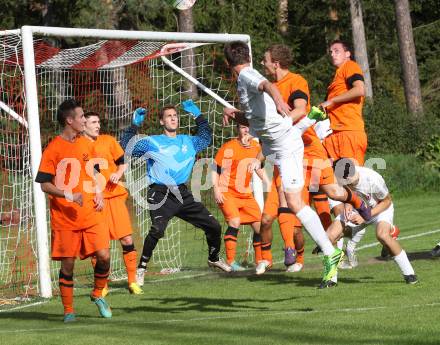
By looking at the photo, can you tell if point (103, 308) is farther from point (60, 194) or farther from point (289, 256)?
point (289, 256)

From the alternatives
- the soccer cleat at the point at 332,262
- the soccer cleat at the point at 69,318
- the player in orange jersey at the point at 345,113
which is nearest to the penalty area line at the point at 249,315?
the soccer cleat at the point at 69,318

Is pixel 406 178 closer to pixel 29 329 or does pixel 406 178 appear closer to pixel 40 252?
pixel 40 252

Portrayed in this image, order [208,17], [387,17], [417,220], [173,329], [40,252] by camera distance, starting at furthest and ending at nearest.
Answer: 1. [387,17]
2. [208,17]
3. [417,220]
4. [40,252]
5. [173,329]

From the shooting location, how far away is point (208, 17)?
1607 inches

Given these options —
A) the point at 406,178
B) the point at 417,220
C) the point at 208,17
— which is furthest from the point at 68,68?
the point at 208,17

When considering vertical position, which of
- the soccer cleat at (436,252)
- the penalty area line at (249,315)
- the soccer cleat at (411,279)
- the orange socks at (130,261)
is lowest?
the penalty area line at (249,315)

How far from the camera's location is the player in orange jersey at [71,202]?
10.2 meters

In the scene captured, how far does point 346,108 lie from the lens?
12.7 m

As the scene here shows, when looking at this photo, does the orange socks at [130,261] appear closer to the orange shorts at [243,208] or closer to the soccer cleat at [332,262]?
the orange shorts at [243,208]

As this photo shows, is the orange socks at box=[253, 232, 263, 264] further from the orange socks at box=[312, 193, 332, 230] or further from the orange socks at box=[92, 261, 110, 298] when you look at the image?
the orange socks at box=[92, 261, 110, 298]

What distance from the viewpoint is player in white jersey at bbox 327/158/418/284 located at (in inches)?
427

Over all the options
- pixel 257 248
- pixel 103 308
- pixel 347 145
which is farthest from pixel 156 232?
pixel 103 308

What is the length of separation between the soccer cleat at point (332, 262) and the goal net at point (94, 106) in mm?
4110

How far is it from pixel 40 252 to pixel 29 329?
261 cm
